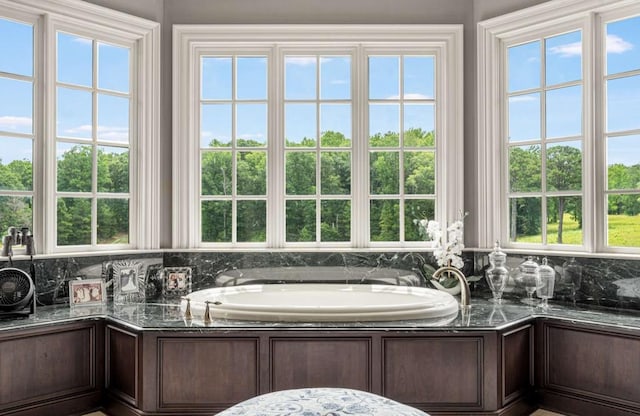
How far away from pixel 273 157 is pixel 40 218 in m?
1.65

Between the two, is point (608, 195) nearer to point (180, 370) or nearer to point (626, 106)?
point (626, 106)

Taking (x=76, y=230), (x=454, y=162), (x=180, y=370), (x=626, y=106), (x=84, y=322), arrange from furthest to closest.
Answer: (x=454, y=162) < (x=76, y=230) < (x=626, y=106) < (x=84, y=322) < (x=180, y=370)

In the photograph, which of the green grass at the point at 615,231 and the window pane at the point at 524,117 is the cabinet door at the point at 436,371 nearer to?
the green grass at the point at 615,231

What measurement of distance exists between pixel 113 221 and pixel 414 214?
2.26 m

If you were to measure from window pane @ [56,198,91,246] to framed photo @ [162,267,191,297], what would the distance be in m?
0.60

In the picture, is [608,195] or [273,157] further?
[273,157]

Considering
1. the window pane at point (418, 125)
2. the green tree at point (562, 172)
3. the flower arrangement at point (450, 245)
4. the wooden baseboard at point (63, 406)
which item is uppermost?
the window pane at point (418, 125)

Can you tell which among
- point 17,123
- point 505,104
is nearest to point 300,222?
point 505,104

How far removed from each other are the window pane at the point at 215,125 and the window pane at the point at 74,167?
823 millimetres

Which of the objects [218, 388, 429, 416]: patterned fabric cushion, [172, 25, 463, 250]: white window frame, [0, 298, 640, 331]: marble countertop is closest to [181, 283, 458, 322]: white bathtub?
[0, 298, 640, 331]: marble countertop

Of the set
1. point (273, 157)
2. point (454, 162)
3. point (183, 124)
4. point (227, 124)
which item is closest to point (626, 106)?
point (454, 162)

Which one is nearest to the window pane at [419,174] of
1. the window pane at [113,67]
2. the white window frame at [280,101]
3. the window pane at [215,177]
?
the white window frame at [280,101]

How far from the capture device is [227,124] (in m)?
3.79

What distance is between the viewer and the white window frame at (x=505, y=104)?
3.19 metres
